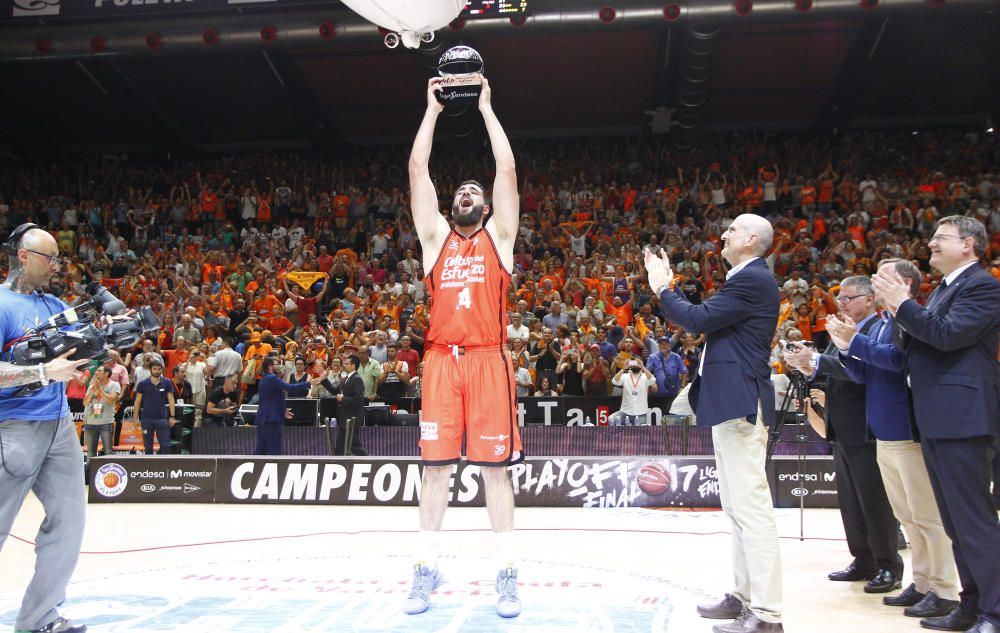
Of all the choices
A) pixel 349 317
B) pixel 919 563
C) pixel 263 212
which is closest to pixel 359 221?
pixel 263 212

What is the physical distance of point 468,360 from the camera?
Answer: 461cm

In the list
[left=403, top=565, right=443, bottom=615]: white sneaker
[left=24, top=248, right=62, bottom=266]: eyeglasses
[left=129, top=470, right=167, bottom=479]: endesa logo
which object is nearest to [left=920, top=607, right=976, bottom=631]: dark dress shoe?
[left=403, top=565, right=443, bottom=615]: white sneaker

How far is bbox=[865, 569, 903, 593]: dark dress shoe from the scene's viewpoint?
518 centimetres

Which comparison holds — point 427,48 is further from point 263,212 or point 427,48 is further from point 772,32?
point 772,32

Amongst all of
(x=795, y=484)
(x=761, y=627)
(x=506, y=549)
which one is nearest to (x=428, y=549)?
(x=506, y=549)

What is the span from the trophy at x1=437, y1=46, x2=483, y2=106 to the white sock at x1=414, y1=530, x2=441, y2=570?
7.90 ft

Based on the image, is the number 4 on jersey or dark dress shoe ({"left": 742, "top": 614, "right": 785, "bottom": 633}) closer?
dark dress shoe ({"left": 742, "top": 614, "right": 785, "bottom": 633})

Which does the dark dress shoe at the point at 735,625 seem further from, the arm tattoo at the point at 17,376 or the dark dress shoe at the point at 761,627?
the arm tattoo at the point at 17,376

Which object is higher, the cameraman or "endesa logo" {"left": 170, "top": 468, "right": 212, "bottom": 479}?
the cameraman

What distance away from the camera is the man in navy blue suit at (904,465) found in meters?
4.59

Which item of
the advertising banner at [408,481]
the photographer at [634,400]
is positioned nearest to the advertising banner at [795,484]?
the advertising banner at [408,481]

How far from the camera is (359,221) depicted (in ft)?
67.2

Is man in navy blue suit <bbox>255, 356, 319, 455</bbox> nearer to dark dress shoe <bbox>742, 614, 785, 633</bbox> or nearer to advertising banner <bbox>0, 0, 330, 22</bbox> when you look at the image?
dark dress shoe <bbox>742, 614, 785, 633</bbox>

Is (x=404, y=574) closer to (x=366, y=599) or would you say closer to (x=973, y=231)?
(x=366, y=599)
